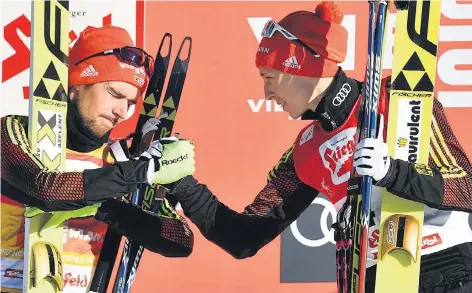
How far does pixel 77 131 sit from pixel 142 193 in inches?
17.2

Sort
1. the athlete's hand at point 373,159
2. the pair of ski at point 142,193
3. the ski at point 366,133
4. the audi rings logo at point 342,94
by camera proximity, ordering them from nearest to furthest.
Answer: the athlete's hand at point 373,159, the ski at point 366,133, the audi rings logo at point 342,94, the pair of ski at point 142,193

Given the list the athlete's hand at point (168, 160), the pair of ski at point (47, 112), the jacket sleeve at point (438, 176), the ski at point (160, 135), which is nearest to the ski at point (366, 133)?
the jacket sleeve at point (438, 176)

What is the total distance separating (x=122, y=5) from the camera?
5.00 m

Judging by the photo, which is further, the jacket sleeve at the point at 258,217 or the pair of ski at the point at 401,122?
the jacket sleeve at the point at 258,217

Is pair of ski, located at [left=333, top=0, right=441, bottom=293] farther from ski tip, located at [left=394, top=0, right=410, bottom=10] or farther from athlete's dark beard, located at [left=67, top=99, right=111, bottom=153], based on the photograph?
athlete's dark beard, located at [left=67, top=99, right=111, bottom=153]

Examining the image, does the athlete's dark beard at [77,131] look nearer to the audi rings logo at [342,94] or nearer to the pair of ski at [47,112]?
the pair of ski at [47,112]


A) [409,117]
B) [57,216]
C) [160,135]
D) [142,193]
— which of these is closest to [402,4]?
[409,117]

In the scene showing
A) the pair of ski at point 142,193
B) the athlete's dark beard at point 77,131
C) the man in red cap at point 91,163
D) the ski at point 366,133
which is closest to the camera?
the ski at point 366,133

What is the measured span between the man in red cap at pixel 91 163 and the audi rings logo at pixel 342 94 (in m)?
0.64

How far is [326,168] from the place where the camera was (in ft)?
12.0

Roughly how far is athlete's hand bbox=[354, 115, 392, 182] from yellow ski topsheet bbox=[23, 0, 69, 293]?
49.4 inches

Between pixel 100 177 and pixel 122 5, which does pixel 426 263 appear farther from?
pixel 122 5

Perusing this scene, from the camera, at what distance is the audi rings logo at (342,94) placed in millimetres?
3547

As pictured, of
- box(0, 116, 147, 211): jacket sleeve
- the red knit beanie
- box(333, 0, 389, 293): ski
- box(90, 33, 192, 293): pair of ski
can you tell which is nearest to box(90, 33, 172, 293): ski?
box(90, 33, 192, 293): pair of ski
